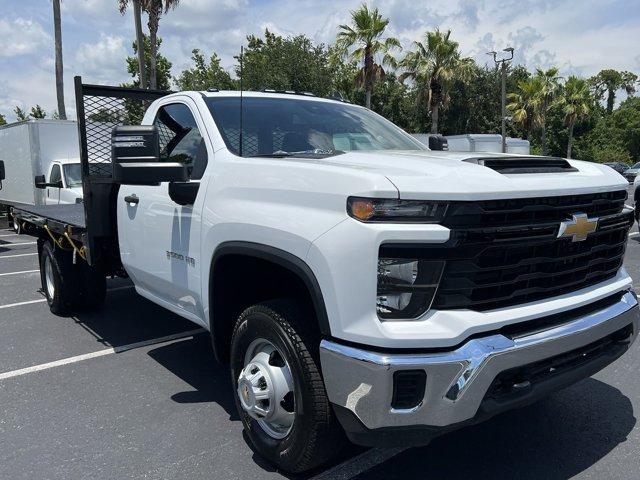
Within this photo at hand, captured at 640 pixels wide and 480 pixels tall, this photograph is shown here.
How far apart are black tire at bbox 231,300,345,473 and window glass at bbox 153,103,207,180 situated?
1.13 meters

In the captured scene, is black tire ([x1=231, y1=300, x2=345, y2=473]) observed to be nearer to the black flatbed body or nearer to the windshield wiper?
the windshield wiper

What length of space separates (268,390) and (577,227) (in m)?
1.66

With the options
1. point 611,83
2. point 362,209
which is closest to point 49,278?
point 362,209

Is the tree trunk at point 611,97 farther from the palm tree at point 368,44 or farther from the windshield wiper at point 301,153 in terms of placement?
the windshield wiper at point 301,153

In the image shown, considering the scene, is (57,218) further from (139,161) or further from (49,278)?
(139,161)

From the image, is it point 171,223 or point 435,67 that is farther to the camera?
point 435,67

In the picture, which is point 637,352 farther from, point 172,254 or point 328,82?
point 328,82

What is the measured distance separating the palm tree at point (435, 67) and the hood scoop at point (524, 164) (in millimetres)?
28929

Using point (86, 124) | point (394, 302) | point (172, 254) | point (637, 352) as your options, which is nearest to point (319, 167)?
point (394, 302)

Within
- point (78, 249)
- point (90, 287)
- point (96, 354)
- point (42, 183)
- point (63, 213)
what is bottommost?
point (96, 354)

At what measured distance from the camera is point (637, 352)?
4.79 metres

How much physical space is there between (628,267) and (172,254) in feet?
22.6

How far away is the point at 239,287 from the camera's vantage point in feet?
11.1

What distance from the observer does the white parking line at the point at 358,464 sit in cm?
297
